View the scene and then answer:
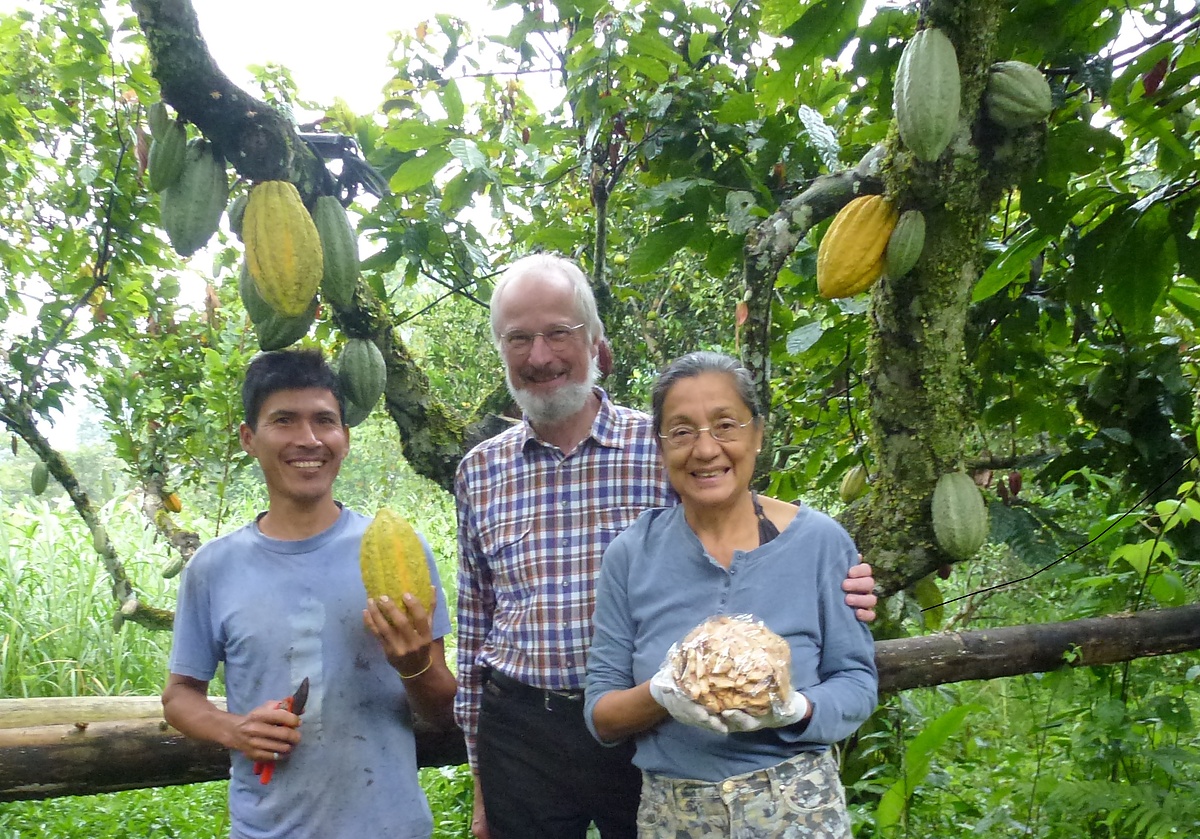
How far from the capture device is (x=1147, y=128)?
5.30 ft

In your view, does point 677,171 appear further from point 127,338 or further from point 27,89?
point 27,89

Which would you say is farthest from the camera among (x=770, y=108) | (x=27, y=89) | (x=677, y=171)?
(x=27, y=89)

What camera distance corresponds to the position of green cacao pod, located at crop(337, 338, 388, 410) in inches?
62.2

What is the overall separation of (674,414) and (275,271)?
62 centimetres

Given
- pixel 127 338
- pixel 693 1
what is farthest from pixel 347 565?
pixel 127 338

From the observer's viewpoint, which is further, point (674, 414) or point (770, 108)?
point (770, 108)

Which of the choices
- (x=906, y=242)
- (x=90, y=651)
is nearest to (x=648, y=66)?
(x=906, y=242)

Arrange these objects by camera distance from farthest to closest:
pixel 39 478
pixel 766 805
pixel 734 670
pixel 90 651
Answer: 1. pixel 90 651
2. pixel 39 478
3. pixel 766 805
4. pixel 734 670

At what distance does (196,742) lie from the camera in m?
1.90

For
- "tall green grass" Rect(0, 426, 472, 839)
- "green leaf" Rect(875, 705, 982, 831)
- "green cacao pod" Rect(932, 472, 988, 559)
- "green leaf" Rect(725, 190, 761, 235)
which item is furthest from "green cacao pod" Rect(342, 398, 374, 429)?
"tall green grass" Rect(0, 426, 472, 839)

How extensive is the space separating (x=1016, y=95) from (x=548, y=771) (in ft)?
4.74

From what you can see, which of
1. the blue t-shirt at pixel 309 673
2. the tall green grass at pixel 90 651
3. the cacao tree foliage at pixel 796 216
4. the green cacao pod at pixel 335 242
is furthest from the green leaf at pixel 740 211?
the tall green grass at pixel 90 651

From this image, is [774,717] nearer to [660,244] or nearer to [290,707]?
[290,707]

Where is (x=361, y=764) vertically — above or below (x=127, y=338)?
below
